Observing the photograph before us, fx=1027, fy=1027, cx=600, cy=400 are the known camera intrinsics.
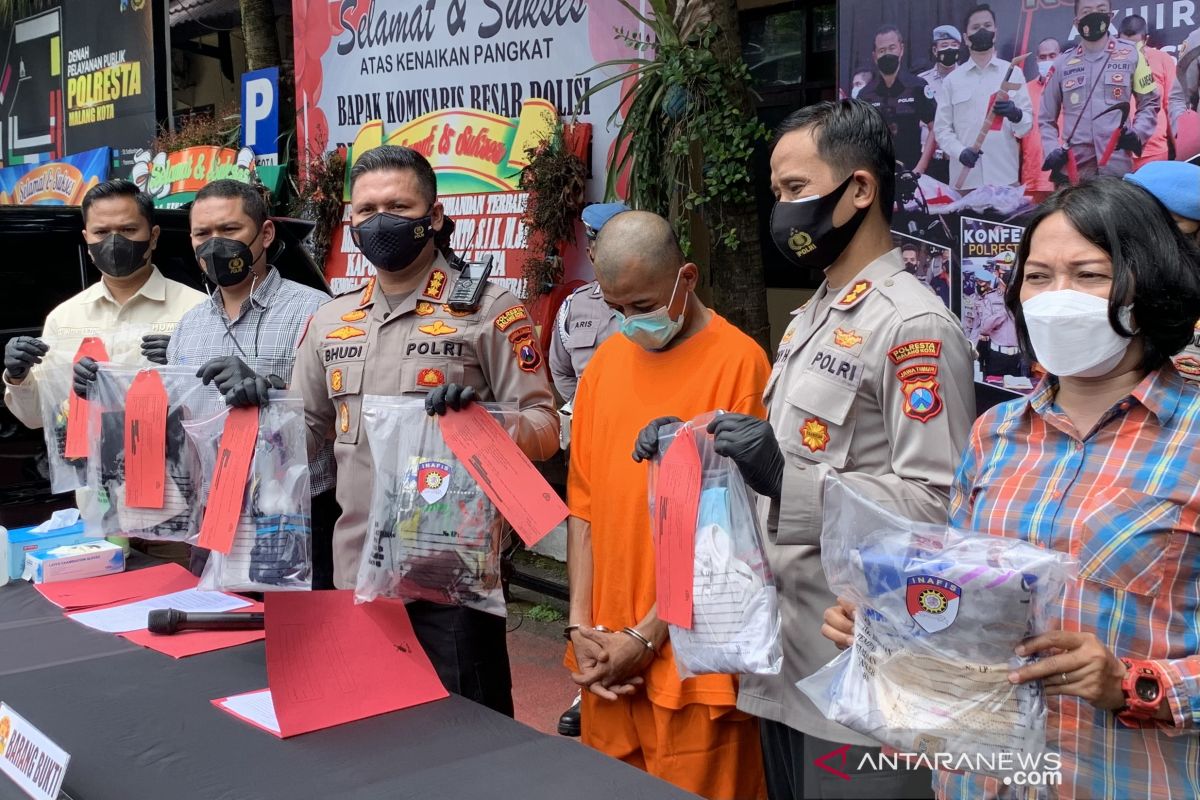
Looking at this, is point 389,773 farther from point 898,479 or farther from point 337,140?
point 337,140

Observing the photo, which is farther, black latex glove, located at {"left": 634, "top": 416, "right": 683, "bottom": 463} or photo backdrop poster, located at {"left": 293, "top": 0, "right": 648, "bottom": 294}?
photo backdrop poster, located at {"left": 293, "top": 0, "right": 648, "bottom": 294}

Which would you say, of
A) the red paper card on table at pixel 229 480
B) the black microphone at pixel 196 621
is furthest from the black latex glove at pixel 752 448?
the black microphone at pixel 196 621

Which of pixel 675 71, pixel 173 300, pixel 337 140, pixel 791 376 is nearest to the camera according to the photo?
pixel 791 376

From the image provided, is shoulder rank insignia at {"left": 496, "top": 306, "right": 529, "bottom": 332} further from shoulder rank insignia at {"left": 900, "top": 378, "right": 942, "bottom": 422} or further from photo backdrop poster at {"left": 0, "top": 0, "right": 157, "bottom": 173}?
Result: photo backdrop poster at {"left": 0, "top": 0, "right": 157, "bottom": 173}

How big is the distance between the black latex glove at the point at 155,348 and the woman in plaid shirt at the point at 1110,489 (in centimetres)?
252

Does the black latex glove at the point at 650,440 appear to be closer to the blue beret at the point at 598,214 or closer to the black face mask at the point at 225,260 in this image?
the black face mask at the point at 225,260

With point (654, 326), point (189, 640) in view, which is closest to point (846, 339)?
point (654, 326)

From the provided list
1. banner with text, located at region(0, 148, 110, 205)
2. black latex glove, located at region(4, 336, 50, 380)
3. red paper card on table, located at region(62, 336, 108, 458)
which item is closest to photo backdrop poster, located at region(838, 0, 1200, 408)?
red paper card on table, located at region(62, 336, 108, 458)

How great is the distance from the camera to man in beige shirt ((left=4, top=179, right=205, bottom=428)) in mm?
3674

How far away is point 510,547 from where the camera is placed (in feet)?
8.45

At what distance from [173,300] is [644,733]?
2.49 meters

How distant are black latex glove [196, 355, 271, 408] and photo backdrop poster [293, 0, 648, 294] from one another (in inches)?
133

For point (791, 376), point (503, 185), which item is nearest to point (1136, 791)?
point (791, 376)

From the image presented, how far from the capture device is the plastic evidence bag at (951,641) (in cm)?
132
